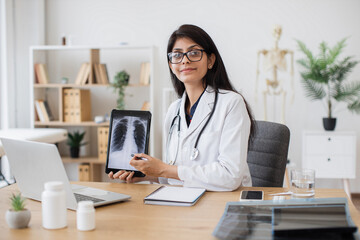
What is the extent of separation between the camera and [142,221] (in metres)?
1.26

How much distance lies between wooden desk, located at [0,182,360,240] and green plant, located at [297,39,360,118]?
8.59ft

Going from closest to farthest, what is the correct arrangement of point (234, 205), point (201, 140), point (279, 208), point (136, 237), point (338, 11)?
point (136, 237) < point (279, 208) < point (234, 205) < point (201, 140) < point (338, 11)

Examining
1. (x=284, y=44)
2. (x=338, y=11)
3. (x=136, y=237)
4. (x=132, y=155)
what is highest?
(x=338, y=11)

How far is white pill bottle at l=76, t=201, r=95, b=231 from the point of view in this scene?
117 centimetres

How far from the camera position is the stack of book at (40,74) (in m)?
4.47

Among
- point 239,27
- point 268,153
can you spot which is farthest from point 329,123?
point 268,153

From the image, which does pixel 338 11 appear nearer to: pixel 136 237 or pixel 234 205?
pixel 234 205

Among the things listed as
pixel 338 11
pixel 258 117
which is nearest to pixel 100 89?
pixel 258 117

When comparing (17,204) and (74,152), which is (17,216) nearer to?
(17,204)

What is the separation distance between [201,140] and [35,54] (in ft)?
10.8

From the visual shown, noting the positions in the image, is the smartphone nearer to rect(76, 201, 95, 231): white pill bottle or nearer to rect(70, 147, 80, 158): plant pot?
rect(76, 201, 95, 231): white pill bottle

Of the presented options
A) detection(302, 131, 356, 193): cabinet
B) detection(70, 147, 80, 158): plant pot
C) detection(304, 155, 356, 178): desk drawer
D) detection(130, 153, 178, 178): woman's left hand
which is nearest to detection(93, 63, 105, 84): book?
detection(70, 147, 80, 158): plant pot

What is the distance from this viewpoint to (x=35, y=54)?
456cm

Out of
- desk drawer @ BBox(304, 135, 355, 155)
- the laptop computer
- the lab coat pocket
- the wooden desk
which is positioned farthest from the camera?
desk drawer @ BBox(304, 135, 355, 155)
